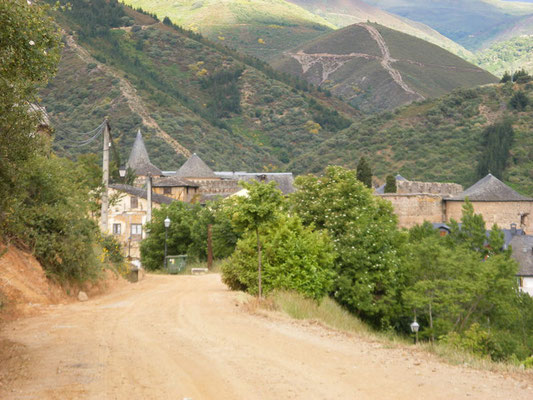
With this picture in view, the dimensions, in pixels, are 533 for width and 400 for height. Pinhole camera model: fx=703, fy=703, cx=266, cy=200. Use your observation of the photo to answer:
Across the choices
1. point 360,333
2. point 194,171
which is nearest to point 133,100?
point 194,171

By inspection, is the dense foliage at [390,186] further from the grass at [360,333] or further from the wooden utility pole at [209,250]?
the grass at [360,333]

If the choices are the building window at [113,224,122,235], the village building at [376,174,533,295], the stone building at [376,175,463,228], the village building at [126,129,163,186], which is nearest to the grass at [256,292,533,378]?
the building window at [113,224,122,235]

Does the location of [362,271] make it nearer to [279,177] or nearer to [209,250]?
[209,250]

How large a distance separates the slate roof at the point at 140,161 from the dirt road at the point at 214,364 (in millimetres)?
66006

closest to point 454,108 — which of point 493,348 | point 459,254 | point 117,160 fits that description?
point 117,160

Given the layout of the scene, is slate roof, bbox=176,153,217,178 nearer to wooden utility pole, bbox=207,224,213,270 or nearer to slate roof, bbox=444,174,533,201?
slate roof, bbox=444,174,533,201

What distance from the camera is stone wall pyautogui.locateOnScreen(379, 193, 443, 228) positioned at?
2206 inches

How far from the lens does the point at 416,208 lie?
56.6m

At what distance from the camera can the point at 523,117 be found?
272 feet

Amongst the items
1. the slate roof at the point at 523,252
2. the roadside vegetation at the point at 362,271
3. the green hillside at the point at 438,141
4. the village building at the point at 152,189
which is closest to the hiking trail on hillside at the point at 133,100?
the village building at the point at 152,189

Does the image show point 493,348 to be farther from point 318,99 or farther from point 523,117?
point 318,99

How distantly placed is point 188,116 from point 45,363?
4074 inches

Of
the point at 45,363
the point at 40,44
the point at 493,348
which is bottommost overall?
the point at 493,348

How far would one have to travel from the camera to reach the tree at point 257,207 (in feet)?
50.5
